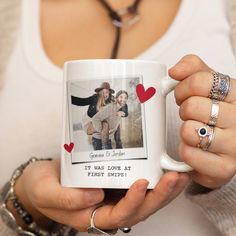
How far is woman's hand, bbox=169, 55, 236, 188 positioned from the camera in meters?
0.60

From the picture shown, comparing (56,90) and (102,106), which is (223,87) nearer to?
(102,106)

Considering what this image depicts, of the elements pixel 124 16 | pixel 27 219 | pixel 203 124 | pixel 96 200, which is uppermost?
pixel 124 16

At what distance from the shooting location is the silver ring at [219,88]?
0.61 meters

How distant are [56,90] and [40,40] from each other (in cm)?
11

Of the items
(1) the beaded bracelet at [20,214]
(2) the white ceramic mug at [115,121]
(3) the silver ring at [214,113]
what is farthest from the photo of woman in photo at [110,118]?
(1) the beaded bracelet at [20,214]

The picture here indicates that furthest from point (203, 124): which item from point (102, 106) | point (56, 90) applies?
point (56, 90)

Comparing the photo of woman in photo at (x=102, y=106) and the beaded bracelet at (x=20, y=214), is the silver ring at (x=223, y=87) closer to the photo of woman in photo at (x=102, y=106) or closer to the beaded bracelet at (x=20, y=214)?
the photo of woman in photo at (x=102, y=106)

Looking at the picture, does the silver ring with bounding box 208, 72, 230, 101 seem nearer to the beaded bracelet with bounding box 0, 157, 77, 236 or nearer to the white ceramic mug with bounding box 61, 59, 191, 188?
Result: the white ceramic mug with bounding box 61, 59, 191, 188

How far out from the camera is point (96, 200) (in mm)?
651

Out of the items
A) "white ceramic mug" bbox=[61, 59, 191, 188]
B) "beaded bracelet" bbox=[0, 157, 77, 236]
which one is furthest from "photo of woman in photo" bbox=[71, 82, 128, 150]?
"beaded bracelet" bbox=[0, 157, 77, 236]

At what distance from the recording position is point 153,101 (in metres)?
0.63

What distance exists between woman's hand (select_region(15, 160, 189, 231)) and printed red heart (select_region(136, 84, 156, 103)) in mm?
96

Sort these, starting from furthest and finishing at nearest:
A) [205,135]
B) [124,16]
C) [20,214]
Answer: [124,16], [20,214], [205,135]

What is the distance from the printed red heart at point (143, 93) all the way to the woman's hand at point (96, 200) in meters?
0.10
